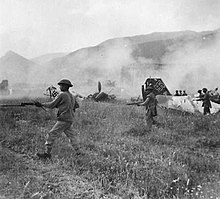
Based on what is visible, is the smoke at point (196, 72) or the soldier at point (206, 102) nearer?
the soldier at point (206, 102)

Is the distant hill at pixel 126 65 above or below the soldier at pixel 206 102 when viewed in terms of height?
above

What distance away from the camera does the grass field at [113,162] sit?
3842 millimetres

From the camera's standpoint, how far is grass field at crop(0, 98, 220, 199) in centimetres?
384

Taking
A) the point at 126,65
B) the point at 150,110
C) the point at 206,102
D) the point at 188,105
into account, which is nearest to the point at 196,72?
the point at 126,65

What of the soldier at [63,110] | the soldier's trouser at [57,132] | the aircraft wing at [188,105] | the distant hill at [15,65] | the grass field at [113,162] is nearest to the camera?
the grass field at [113,162]

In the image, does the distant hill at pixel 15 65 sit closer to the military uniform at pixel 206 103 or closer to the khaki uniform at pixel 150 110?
the military uniform at pixel 206 103

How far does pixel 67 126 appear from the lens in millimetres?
5598

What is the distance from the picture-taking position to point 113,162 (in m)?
4.88

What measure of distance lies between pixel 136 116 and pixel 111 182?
6.10m

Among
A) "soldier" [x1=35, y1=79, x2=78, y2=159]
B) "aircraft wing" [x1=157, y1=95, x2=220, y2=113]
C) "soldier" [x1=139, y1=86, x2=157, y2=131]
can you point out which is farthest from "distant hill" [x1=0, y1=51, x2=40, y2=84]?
"soldier" [x1=35, y1=79, x2=78, y2=159]

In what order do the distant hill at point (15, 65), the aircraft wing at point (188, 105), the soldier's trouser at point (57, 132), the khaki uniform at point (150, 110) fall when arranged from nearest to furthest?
the soldier's trouser at point (57, 132) < the khaki uniform at point (150, 110) < the aircraft wing at point (188, 105) < the distant hill at point (15, 65)

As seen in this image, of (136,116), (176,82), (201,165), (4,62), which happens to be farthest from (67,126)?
(4,62)

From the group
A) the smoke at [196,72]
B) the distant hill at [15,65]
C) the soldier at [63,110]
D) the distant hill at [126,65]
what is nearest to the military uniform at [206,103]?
the soldier at [63,110]

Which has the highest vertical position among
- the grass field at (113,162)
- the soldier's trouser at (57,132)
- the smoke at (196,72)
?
the smoke at (196,72)
